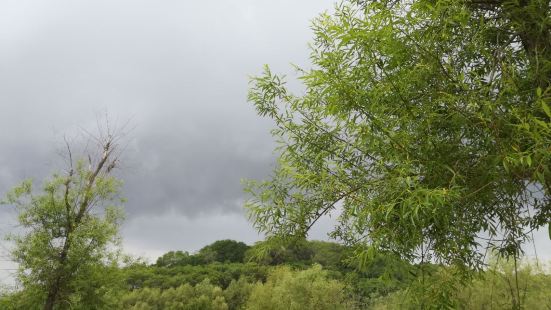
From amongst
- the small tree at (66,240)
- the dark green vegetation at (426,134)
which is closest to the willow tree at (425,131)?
the dark green vegetation at (426,134)

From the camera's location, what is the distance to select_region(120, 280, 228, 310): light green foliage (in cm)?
5406

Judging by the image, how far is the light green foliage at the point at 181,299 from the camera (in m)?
54.1

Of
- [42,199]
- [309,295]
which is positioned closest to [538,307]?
[309,295]

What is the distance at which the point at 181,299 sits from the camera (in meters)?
57.0

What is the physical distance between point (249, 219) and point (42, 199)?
662 inches

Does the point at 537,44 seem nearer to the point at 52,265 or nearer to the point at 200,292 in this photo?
the point at 52,265

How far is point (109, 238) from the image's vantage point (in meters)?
20.8

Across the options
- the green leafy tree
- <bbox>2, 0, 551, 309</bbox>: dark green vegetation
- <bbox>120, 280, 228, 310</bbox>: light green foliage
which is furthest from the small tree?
the green leafy tree

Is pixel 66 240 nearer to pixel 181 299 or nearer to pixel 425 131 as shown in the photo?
pixel 425 131

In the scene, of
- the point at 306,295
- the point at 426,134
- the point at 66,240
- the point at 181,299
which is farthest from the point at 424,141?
the point at 181,299

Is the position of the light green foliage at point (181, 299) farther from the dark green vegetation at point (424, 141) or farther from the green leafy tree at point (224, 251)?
the dark green vegetation at point (424, 141)

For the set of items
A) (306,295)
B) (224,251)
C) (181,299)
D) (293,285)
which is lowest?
(181,299)

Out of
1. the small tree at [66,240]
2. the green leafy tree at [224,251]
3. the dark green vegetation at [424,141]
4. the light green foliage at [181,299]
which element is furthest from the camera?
the green leafy tree at [224,251]

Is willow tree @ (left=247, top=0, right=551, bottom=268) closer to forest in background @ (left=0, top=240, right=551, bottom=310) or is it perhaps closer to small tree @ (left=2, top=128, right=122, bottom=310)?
forest in background @ (left=0, top=240, right=551, bottom=310)
